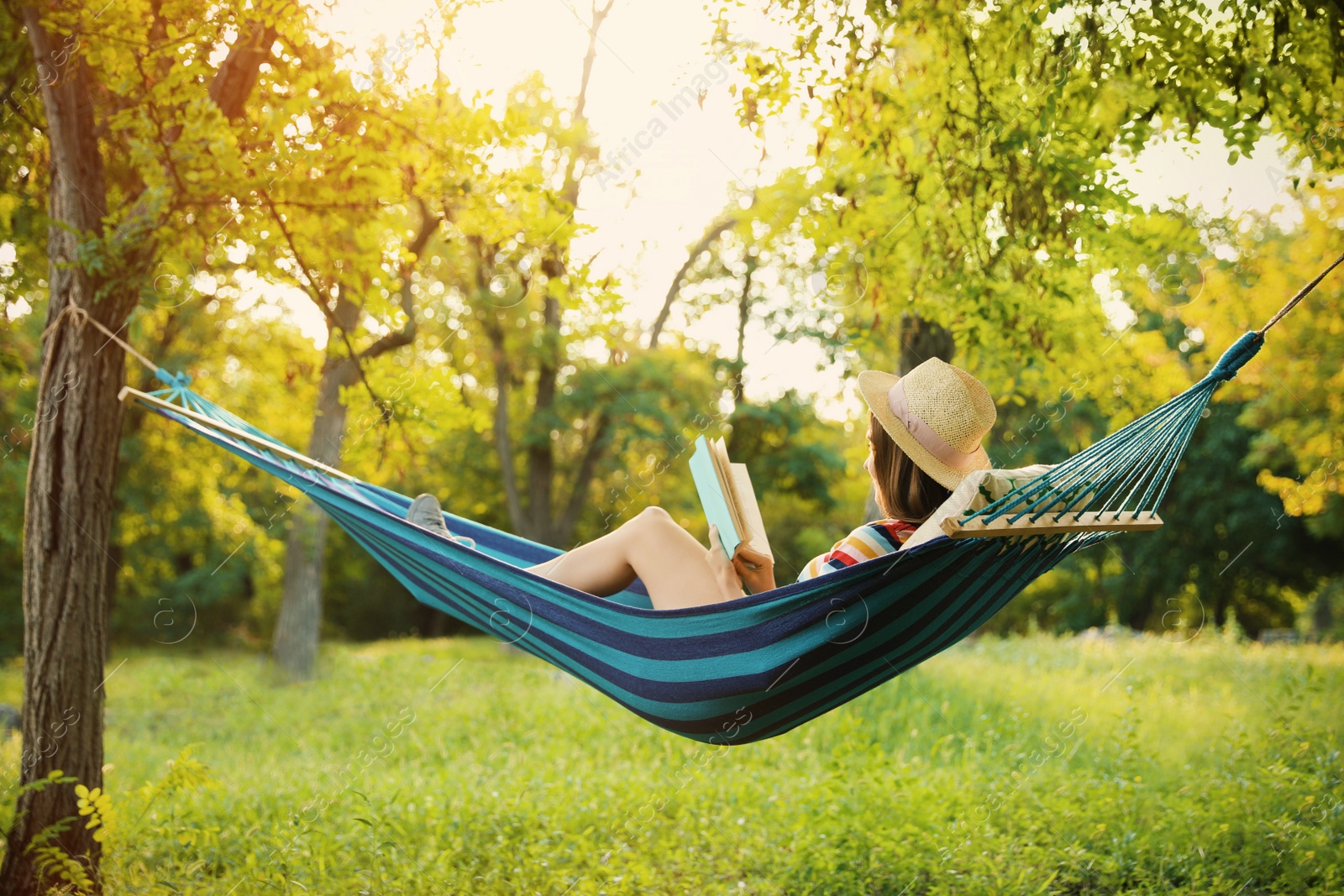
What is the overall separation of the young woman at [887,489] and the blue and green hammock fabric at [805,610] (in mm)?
92

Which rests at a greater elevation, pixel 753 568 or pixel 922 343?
pixel 922 343

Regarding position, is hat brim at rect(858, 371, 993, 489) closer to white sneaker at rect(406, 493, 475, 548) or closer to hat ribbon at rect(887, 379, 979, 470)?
hat ribbon at rect(887, 379, 979, 470)

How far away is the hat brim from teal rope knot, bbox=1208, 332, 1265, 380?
395 millimetres

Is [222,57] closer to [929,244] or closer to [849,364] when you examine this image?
[929,244]

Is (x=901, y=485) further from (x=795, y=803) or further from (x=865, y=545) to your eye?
(x=795, y=803)

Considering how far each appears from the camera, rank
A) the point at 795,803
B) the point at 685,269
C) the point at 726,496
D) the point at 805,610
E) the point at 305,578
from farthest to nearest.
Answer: the point at 685,269 → the point at 305,578 → the point at 795,803 → the point at 726,496 → the point at 805,610

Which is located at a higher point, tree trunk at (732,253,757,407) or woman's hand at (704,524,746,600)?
tree trunk at (732,253,757,407)

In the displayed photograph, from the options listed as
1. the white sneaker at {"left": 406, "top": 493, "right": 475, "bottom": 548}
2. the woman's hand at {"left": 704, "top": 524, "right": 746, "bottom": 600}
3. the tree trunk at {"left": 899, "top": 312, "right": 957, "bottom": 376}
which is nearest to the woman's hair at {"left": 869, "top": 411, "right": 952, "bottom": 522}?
the woman's hand at {"left": 704, "top": 524, "right": 746, "bottom": 600}

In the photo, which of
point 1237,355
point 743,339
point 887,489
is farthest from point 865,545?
point 743,339

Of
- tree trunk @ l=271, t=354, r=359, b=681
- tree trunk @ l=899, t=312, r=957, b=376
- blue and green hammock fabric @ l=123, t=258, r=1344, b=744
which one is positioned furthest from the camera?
tree trunk @ l=271, t=354, r=359, b=681

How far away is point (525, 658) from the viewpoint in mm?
8570

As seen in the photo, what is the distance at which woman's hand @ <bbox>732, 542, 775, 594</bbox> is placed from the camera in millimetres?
1718

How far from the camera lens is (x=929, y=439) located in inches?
64.8

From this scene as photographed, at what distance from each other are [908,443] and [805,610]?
1.18 feet
